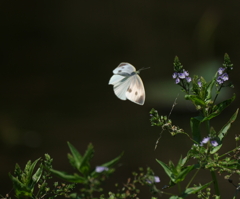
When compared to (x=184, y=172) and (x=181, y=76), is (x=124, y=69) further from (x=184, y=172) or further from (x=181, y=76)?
(x=184, y=172)

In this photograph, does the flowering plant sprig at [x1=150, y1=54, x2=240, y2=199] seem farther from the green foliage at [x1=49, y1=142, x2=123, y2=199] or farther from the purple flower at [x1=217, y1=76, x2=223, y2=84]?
the green foliage at [x1=49, y1=142, x2=123, y2=199]

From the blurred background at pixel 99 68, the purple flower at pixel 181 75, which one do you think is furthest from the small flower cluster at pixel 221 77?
the blurred background at pixel 99 68

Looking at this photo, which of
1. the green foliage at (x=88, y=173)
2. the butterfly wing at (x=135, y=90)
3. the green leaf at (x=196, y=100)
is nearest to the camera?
the green foliage at (x=88, y=173)

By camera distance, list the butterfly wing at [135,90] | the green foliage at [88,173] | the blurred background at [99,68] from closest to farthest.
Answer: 1. the green foliage at [88,173]
2. the butterfly wing at [135,90]
3. the blurred background at [99,68]

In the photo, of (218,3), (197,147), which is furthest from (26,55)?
(197,147)

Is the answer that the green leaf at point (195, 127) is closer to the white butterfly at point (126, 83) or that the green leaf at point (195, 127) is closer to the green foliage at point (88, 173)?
the white butterfly at point (126, 83)

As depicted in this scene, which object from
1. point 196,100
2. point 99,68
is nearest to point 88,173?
point 196,100
